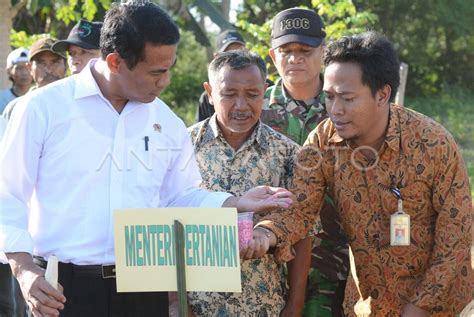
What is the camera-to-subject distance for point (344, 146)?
4.41 m

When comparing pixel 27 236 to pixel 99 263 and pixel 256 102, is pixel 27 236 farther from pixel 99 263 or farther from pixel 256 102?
pixel 256 102

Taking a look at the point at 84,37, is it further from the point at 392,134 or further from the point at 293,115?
the point at 392,134

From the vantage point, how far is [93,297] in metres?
3.79

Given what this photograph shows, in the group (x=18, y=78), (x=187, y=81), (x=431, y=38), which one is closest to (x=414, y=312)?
(x=18, y=78)

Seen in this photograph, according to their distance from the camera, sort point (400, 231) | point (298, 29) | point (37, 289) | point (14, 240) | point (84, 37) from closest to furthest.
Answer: point (37, 289) < point (14, 240) < point (400, 231) < point (298, 29) < point (84, 37)

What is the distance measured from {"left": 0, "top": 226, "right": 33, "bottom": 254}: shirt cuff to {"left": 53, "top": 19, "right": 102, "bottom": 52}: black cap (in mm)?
3378

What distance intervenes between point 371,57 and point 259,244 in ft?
3.34

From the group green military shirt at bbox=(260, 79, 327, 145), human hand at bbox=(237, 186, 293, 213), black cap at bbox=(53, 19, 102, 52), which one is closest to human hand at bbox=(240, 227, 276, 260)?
human hand at bbox=(237, 186, 293, 213)

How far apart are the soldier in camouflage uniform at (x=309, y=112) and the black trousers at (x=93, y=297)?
1327 millimetres

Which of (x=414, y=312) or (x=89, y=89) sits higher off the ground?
(x=89, y=89)

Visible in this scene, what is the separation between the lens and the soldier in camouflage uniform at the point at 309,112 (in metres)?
5.18

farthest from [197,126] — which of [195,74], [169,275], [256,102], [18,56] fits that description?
[195,74]

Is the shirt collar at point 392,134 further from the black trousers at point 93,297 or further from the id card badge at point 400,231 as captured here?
the black trousers at point 93,297

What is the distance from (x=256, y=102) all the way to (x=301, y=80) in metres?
0.73
